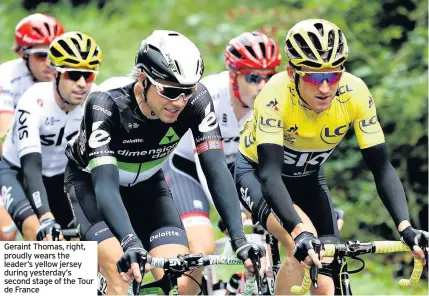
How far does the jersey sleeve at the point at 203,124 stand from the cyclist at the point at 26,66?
3330 mm

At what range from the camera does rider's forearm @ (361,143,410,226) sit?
6188 millimetres

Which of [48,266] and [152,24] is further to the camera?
[152,24]

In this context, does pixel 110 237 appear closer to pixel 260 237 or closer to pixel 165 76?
pixel 165 76

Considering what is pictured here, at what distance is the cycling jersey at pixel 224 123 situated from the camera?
855cm

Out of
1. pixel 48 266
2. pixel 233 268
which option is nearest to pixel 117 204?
pixel 48 266

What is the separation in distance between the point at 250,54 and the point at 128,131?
2329 millimetres

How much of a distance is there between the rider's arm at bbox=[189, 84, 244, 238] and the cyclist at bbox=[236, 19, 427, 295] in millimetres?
268

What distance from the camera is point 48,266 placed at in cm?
600

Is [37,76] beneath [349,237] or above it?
above

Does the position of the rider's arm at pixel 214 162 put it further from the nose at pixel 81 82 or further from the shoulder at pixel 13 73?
the shoulder at pixel 13 73

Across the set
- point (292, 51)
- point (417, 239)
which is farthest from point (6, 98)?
point (417, 239)

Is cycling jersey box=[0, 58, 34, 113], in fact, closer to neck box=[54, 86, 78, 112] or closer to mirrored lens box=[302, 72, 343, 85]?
neck box=[54, 86, 78, 112]

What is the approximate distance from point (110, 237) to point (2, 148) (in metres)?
3.00

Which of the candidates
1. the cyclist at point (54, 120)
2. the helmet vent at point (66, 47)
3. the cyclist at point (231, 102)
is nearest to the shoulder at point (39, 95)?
the cyclist at point (54, 120)
